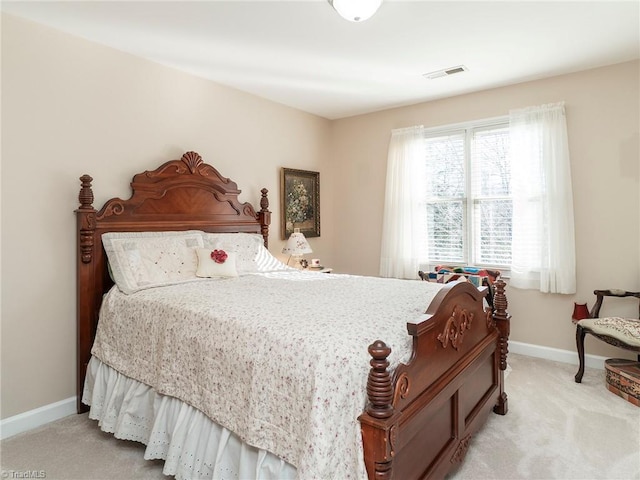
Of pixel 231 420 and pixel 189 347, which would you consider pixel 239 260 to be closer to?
pixel 189 347

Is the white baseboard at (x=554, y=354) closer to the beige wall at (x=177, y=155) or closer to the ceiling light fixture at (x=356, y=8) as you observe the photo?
the beige wall at (x=177, y=155)

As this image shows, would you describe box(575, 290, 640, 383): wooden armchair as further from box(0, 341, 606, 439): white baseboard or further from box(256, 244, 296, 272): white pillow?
box(256, 244, 296, 272): white pillow

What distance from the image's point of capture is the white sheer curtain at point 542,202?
11.4ft

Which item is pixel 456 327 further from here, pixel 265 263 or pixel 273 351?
pixel 265 263

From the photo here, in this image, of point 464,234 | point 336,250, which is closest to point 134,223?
point 336,250

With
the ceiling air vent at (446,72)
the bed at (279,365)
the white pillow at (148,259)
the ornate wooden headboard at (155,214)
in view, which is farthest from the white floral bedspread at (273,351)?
the ceiling air vent at (446,72)

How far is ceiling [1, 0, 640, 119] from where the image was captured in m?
2.41

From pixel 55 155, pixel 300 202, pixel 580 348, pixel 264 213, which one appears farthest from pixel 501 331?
pixel 55 155

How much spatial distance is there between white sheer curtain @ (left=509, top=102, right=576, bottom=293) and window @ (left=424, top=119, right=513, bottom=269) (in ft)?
0.55

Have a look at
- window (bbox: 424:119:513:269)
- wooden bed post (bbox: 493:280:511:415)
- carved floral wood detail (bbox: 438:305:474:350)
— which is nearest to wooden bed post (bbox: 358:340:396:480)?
carved floral wood detail (bbox: 438:305:474:350)

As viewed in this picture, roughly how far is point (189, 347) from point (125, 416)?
0.72m

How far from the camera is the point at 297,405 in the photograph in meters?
1.45

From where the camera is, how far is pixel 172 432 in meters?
1.95

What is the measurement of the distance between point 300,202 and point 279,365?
3175 millimetres
